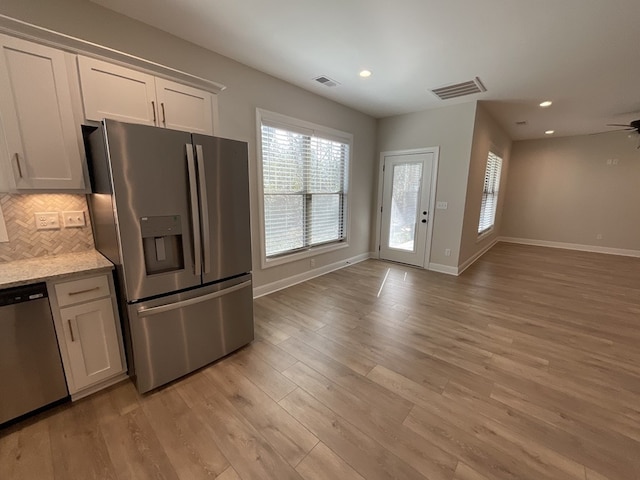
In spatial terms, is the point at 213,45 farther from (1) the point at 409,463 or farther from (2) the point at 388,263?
(2) the point at 388,263

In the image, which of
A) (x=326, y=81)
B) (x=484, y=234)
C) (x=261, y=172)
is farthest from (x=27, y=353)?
(x=484, y=234)

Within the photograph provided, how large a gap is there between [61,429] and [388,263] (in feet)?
15.6

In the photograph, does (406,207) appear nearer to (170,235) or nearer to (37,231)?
(170,235)

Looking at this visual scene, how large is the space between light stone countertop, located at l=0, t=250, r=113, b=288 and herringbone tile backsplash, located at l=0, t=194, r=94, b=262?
6cm

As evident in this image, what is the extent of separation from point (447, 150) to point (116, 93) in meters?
4.40

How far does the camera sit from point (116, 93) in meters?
1.86

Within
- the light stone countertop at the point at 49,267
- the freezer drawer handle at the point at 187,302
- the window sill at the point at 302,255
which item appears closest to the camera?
the light stone countertop at the point at 49,267

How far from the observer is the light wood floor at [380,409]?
1394 millimetres

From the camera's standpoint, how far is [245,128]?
305 centimetres

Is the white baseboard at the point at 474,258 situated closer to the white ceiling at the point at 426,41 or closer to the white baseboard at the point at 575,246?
the white baseboard at the point at 575,246

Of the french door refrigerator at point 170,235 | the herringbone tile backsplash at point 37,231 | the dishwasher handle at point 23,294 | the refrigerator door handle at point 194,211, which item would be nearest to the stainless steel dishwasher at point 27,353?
the dishwasher handle at point 23,294

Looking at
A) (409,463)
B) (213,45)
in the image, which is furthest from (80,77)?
(409,463)

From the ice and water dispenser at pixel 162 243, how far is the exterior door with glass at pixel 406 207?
13.6 ft

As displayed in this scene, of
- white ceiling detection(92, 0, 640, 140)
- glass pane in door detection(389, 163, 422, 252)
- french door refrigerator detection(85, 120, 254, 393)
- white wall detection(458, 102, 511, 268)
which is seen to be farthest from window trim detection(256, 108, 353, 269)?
white wall detection(458, 102, 511, 268)
